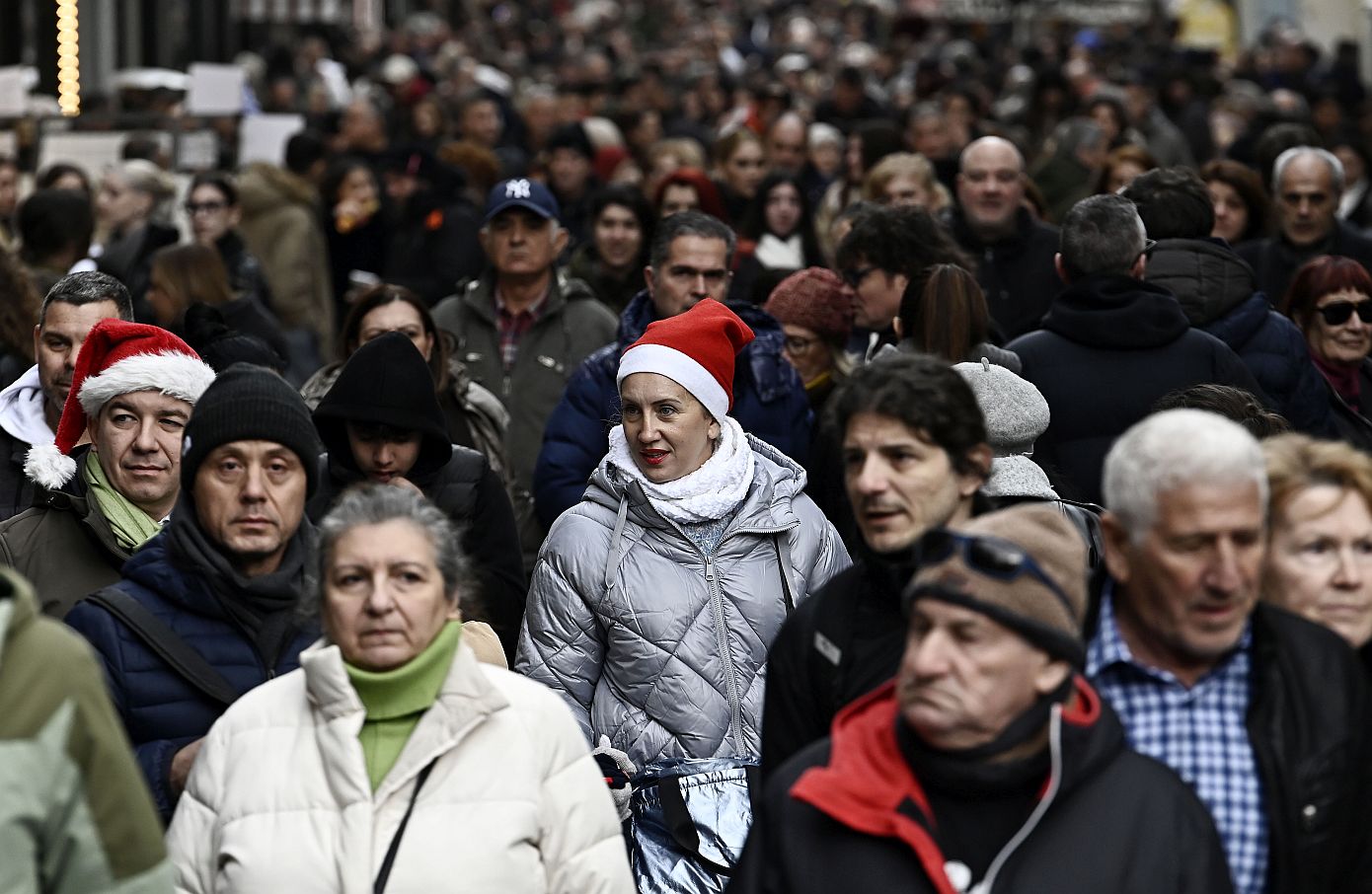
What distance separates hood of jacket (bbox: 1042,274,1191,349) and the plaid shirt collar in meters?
2.90

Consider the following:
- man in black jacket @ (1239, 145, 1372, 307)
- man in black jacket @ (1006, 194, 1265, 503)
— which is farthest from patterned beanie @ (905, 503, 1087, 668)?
man in black jacket @ (1239, 145, 1372, 307)

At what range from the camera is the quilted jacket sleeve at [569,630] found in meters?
5.73

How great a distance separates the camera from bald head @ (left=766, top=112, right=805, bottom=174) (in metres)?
14.9

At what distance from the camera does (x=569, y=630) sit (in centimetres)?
573

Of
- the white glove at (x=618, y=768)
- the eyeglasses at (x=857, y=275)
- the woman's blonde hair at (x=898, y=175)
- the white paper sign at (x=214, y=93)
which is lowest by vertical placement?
the white glove at (x=618, y=768)

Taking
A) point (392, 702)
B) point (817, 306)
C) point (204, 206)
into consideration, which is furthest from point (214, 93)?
point (392, 702)

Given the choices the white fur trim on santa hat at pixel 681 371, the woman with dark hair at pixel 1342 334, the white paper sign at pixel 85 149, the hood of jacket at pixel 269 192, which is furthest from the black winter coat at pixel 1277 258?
the white paper sign at pixel 85 149

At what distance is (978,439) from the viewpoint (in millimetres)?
4672

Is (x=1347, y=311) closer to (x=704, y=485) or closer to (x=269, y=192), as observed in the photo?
(x=704, y=485)

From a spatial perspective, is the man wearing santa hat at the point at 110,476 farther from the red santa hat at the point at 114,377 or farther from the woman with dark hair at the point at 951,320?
the woman with dark hair at the point at 951,320

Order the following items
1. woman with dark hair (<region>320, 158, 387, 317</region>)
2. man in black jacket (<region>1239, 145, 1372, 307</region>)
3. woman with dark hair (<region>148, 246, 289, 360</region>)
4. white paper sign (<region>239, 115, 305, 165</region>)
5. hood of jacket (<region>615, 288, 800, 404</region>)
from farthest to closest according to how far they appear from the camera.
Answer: white paper sign (<region>239, 115, 305, 165</region>) < woman with dark hair (<region>320, 158, 387, 317</region>) < man in black jacket (<region>1239, 145, 1372, 307</region>) < woman with dark hair (<region>148, 246, 289, 360</region>) < hood of jacket (<region>615, 288, 800, 404</region>)

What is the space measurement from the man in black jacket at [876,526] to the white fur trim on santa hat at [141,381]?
2230 mm

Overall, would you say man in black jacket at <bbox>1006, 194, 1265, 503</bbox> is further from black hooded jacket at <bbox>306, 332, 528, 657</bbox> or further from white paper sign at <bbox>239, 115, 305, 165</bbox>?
white paper sign at <bbox>239, 115, 305, 165</bbox>

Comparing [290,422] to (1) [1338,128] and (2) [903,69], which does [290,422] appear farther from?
(2) [903,69]
